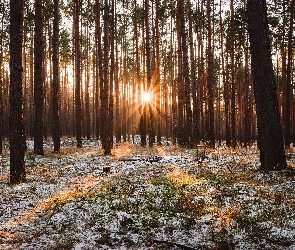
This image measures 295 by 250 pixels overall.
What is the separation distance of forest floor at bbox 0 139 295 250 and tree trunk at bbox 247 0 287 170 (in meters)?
0.60

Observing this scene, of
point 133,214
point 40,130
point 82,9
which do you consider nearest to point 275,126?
point 133,214

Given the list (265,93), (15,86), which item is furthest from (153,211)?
(15,86)

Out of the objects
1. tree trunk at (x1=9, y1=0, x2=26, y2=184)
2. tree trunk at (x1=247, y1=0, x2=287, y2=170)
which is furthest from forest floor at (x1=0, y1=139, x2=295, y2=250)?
tree trunk at (x1=9, y1=0, x2=26, y2=184)

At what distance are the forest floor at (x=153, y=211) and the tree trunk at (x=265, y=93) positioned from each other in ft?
1.97

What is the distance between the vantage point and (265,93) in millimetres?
8102

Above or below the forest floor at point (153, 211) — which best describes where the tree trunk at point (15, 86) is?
above

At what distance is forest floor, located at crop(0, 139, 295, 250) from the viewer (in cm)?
445

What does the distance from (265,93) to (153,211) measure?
498 cm

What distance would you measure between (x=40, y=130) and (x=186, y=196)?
10.2 metres

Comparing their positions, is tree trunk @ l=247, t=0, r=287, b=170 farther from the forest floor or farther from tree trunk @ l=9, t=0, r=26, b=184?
tree trunk @ l=9, t=0, r=26, b=184

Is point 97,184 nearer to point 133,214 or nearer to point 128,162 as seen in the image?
point 133,214

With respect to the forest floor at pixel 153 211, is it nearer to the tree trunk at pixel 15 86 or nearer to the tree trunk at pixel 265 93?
the tree trunk at pixel 265 93

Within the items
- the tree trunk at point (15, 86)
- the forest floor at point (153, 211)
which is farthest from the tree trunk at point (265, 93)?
the tree trunk at point (15, 86)

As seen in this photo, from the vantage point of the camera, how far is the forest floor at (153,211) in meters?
4.45
